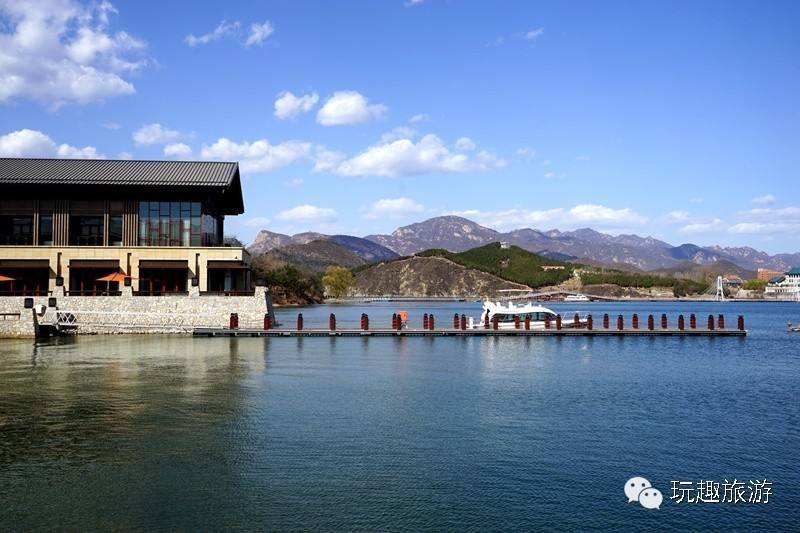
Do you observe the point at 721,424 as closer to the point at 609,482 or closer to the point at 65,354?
the point at 609,482

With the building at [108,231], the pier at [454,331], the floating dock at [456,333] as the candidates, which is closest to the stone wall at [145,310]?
the pier at [454,331]

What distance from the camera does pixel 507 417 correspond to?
2438cm

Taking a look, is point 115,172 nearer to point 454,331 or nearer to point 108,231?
point 108,231

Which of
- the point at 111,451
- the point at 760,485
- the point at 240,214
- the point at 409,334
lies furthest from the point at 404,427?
the point at 240,214

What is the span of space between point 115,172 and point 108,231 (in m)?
5.22

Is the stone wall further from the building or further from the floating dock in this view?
the building

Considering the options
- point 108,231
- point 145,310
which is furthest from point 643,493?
point 108,231

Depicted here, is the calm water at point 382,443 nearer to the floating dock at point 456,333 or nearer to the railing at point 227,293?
the floating dock at point 456,333

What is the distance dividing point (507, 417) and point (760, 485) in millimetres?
8825

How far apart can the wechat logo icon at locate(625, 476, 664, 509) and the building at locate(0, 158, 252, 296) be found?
45.9 meters

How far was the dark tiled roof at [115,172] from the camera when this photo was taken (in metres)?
58.8

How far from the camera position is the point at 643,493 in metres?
16.4

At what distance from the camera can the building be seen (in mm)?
59188

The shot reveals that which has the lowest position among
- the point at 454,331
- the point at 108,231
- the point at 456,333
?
the point at 456,333
